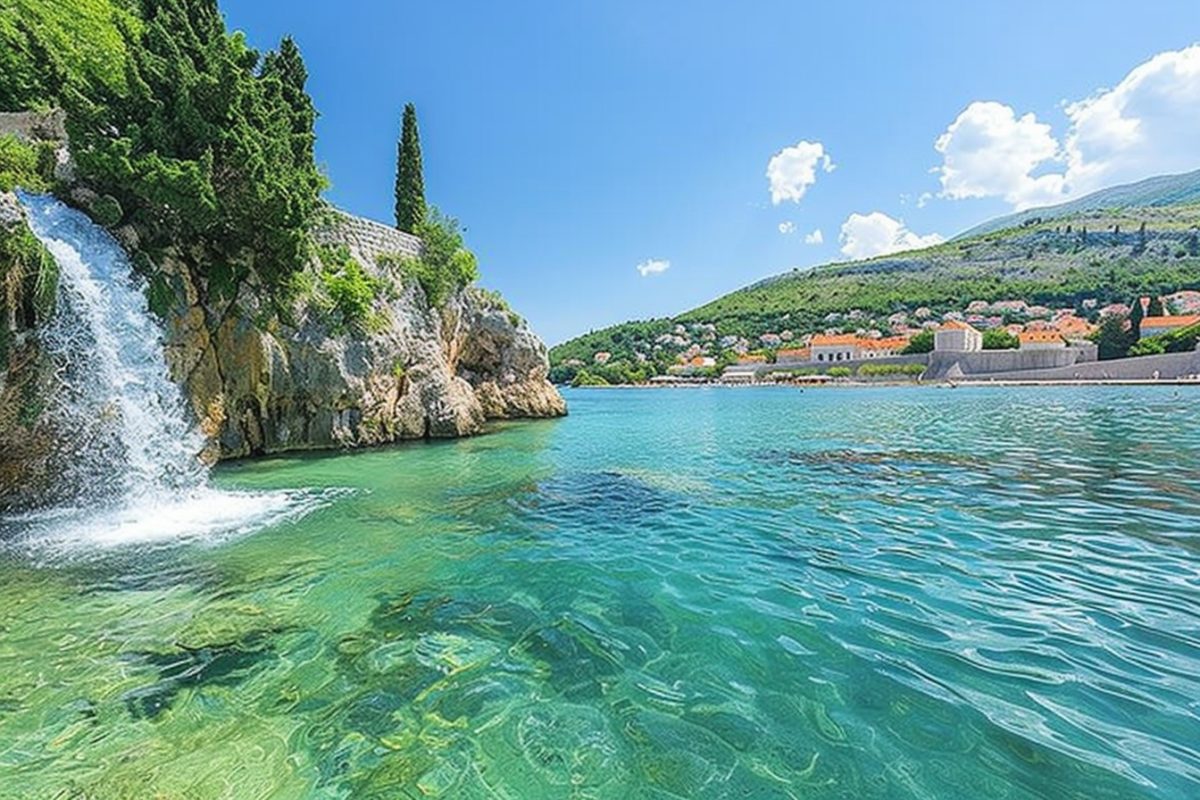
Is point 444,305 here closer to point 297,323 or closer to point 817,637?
point 297,323

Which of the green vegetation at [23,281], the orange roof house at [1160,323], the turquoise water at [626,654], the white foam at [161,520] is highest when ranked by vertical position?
the green vegetation at [23,281]

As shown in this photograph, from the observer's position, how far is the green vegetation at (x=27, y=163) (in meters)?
12.3

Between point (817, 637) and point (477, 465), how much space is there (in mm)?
13246

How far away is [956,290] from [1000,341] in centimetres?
7470

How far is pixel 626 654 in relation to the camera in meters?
5.32

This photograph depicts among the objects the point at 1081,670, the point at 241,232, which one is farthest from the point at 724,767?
the point at 241,232

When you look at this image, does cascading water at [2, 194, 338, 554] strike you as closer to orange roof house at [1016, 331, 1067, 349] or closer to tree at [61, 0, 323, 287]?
tree at [61, 0, 323, 287]

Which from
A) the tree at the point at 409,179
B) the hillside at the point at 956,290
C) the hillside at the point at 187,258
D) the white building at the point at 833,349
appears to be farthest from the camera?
the hillside at the point at 956,290

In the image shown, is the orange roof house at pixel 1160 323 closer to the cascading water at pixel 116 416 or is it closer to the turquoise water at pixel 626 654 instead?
the turquoise water at pixel 626 654

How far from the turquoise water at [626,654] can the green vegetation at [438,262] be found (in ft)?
57.4

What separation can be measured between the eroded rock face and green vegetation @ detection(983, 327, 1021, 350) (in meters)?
107

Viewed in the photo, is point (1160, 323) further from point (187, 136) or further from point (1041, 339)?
point (187, 136)

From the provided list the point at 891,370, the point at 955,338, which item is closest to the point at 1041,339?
the point at 955,338

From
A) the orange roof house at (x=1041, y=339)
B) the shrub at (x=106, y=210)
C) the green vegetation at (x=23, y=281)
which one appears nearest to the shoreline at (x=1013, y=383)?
the orange roof house at (x=1041, y=339)
